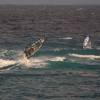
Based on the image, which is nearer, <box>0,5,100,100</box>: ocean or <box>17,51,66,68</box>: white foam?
<box>0,5,100,100</box>: ocean

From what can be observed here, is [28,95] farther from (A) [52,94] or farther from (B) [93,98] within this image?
(B) [93,98]

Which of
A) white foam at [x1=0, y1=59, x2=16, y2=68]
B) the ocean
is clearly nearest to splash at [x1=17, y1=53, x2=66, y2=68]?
the ocean

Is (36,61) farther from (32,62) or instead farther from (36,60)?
(32,62)

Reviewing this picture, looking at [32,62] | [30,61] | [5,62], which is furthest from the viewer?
[30,61]

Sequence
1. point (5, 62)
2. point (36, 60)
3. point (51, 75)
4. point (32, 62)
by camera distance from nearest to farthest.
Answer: point (51, 75) → point (5, 62) → point (32, 62) → point (36, 60)

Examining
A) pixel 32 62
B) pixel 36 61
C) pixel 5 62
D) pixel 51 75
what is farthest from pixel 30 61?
pixel 51 75

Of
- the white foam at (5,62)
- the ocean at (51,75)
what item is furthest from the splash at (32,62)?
the white foam at (5,62)

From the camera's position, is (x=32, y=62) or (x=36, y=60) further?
(x=36, y=60)

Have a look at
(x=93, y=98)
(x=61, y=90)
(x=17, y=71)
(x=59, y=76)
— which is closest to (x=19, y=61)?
(x=17, y=71)

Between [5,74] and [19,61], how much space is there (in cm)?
649

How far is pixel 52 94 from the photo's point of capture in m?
36.1

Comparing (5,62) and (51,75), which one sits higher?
(5,62)

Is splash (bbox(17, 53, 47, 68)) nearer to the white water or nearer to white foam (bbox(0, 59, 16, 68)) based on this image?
the white water

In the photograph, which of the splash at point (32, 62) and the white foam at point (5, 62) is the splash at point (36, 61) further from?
the white foam at point (5, 62)
